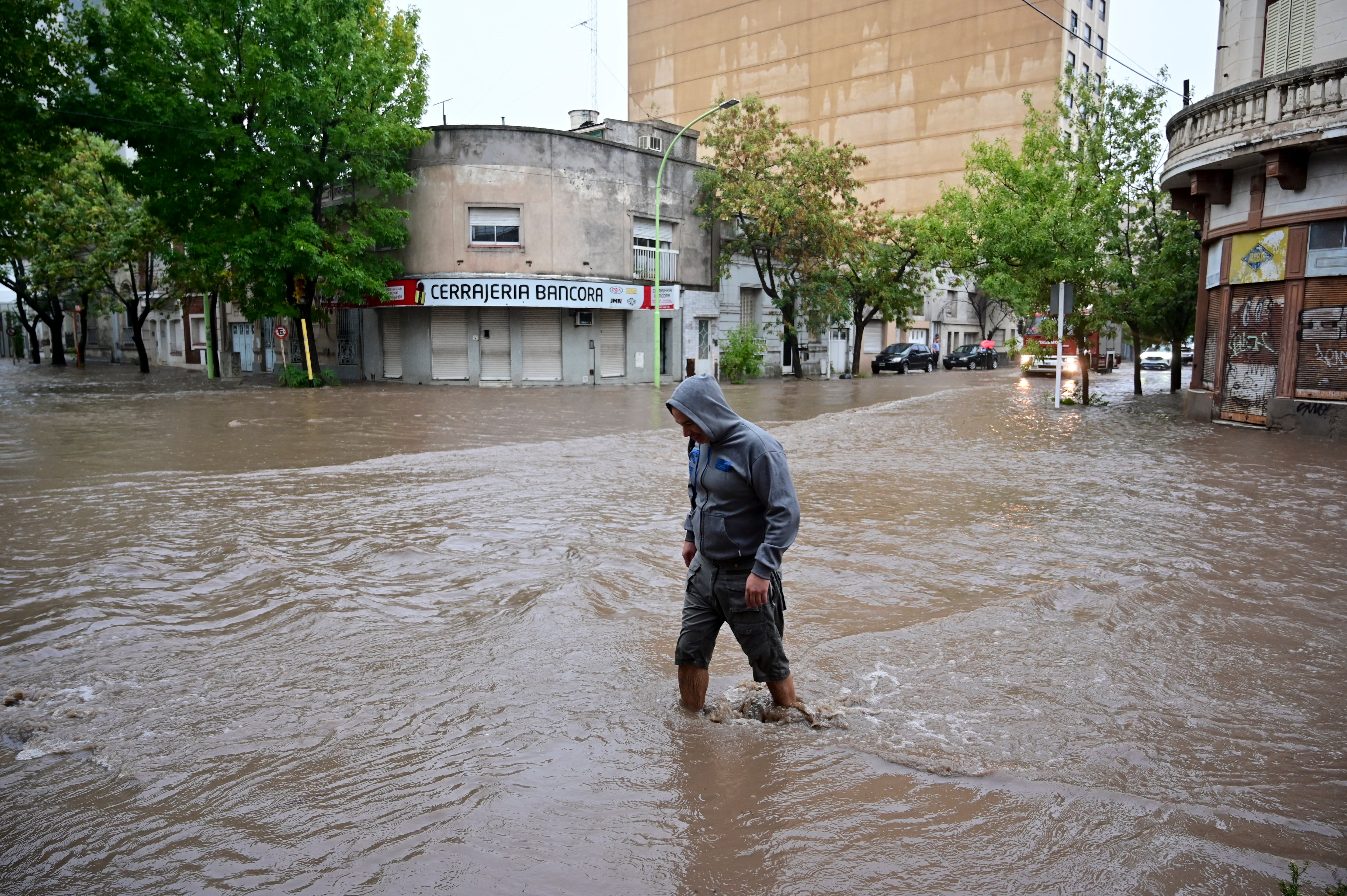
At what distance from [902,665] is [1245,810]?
6.07 feet

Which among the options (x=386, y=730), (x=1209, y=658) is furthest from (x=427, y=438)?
(x=1209, y=658)

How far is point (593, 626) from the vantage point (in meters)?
5.80

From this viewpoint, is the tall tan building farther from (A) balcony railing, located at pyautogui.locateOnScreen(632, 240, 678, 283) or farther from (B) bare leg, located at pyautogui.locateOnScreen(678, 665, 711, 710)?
(B) bare leg, located at pyautogui.locateOnScreen(678, 665, 711, 710)

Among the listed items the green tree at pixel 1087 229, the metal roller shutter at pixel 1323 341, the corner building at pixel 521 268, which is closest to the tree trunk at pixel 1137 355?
the green tree at pixel 1087 229

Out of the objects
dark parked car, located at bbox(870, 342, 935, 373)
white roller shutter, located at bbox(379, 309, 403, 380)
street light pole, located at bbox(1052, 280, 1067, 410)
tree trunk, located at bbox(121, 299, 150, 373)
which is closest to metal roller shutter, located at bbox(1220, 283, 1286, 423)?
street light pole, located at bbox(1052, 280, 1067, 410)

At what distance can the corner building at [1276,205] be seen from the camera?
13844 mm

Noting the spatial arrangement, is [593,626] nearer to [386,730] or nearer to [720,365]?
[386,730]

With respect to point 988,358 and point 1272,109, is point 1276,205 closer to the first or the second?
point 1272,109

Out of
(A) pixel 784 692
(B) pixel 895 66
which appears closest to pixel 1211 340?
(A) pixel 784 692

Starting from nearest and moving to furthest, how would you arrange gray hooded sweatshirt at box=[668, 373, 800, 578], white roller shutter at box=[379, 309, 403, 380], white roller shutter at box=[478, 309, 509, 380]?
gray hooded sweatshirt at box=[668, 373, 800, 578] → white roller shutter at box=[478, 309, 509, 380] → white roller shutter at box=[379, 309, 403, 380]

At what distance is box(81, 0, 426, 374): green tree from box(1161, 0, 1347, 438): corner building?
67.9 feet

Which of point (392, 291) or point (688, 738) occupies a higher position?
point (392, 291)

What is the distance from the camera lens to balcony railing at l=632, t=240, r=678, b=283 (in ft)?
101

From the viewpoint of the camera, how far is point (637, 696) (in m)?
4.71
